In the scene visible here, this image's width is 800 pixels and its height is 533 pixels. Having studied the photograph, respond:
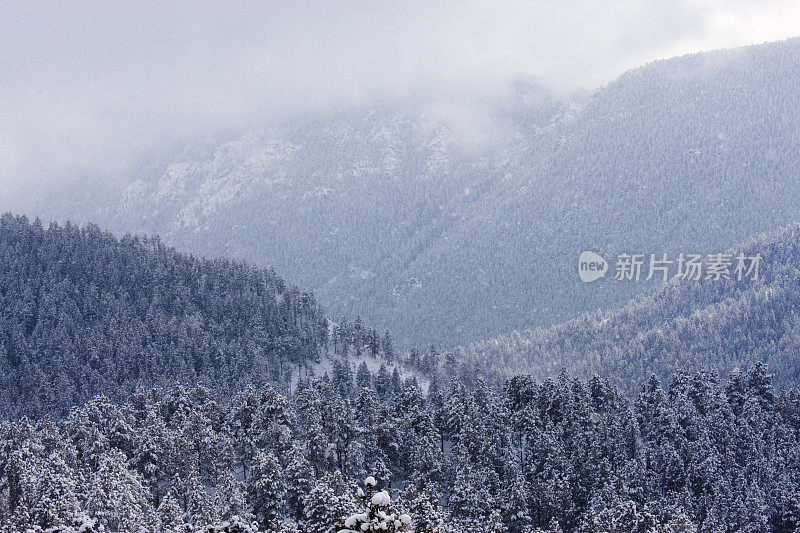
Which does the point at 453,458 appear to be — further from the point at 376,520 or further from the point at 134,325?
the point at 134,325

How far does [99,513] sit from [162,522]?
491 centimetres

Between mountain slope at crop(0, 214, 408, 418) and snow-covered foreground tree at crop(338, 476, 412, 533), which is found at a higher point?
mountain slope at crop(0, 214, 408, 418)

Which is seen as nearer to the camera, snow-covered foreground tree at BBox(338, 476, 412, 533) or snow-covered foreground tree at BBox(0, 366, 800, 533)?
snow-covered foreground tree at BBox(338, 476, 412, 533)

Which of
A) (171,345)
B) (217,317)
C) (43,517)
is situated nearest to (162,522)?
(43,517)

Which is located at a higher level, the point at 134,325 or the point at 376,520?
the point at 134,325

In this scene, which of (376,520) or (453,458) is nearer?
(376,520)

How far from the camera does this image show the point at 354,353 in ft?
564

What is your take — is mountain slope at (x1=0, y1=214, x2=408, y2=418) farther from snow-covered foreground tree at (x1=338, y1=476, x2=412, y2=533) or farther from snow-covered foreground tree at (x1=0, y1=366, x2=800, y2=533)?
snow-covered foreground tree at (x1=338, y1=476, x2=412, y2=533)

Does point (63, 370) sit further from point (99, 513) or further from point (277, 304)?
point (99, 513)

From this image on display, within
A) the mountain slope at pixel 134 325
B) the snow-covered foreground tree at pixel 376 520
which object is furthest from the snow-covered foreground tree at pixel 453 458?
the mountain slope at pixel 134 325

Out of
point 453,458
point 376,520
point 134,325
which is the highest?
point 134,325

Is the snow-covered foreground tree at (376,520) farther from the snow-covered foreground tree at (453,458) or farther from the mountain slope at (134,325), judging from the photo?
the mountain slope at (134,325)

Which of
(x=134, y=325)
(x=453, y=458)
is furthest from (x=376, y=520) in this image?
(x=134, y=325)

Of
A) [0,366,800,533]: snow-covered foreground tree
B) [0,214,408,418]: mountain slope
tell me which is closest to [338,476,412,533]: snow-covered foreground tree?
[0,366,800,533]: snow-covered foreground tree
